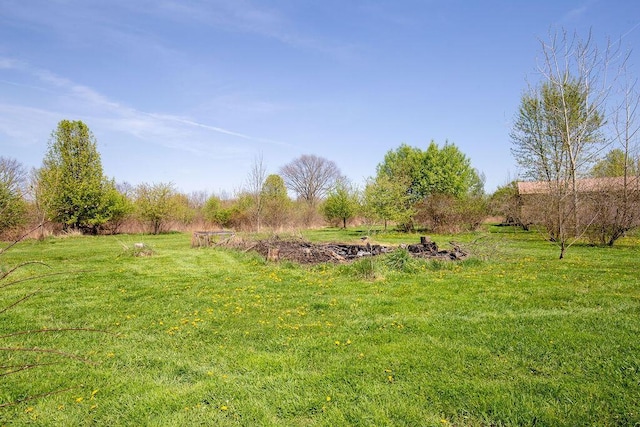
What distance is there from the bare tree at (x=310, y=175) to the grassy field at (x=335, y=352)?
48045mm

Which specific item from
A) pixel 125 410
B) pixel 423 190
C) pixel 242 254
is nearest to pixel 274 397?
pixel 125 410

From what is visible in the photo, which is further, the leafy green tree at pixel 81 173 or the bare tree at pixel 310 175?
the bare tree at pixel 310 175

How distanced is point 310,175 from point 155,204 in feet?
100

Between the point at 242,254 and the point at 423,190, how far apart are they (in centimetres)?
2034

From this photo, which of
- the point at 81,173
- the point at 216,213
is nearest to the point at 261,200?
the point at 216,213

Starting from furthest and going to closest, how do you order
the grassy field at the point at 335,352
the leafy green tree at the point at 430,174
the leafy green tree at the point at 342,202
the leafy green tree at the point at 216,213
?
the leafy green tree at the point at 342,202
the leafy green tree at the point at 216,213
the leafy green tree at the point at 430,174
the grassy field at the point at 335,352

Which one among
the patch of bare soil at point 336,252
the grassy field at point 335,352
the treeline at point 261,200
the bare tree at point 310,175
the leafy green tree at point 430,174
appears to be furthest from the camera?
the bare tree at point 310,175

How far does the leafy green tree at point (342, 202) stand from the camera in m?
34.5

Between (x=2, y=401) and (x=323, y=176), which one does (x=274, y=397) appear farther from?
(x=323, y=176)

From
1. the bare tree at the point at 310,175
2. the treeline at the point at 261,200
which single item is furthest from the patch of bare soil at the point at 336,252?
the bare tree at the point at 310,175

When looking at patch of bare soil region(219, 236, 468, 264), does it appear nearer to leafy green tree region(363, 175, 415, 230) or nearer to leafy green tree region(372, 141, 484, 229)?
leafy green tree region(363, 175, 415, 230)

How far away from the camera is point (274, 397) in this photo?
12.3 feet

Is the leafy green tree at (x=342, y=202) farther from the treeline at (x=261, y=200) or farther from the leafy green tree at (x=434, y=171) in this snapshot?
the leafy green tree at (x=434, y=171)

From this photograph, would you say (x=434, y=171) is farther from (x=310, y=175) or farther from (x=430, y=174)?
(x=310, y=175)
